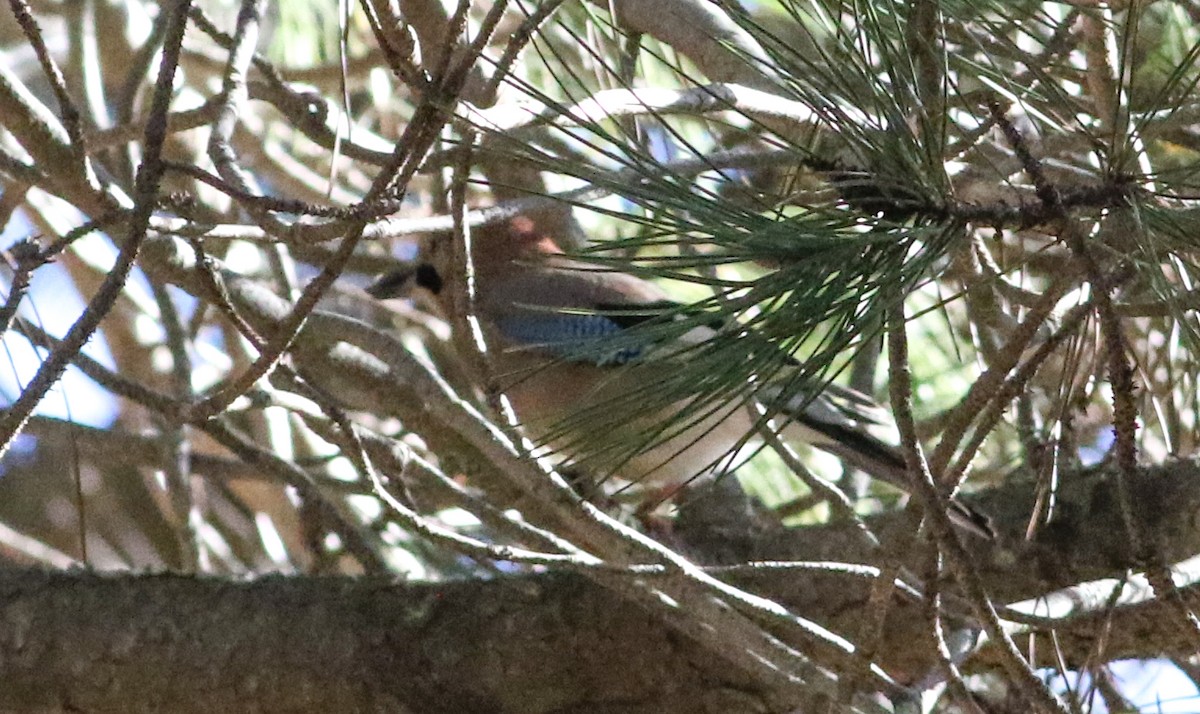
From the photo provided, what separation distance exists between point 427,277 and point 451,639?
1517 millimetres

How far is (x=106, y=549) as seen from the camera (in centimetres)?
604

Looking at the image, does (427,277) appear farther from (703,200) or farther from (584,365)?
(703,200)

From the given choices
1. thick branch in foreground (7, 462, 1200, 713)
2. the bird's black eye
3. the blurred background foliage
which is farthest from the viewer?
the bird's black eye

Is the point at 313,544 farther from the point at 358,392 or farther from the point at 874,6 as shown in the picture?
the point at 874,6

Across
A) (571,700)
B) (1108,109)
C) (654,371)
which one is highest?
(1108,109)

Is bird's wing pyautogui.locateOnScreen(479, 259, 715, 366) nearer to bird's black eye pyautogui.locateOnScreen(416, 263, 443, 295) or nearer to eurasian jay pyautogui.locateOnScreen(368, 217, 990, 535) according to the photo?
eurasian jay pyautogui.locateOnScreen(368, 217, 990, 535)

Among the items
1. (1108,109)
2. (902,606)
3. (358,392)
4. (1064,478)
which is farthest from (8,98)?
(1064,478)

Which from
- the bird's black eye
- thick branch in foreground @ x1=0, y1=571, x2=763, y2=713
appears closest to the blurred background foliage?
the bird's black eye

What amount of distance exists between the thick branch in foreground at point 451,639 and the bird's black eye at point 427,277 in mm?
1374

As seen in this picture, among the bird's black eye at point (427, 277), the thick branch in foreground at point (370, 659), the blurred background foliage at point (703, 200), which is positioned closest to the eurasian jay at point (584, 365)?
the bird's black eye at point (427, 277)

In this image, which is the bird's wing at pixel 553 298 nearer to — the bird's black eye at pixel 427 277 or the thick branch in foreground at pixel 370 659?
the bird's black eye at pixel 427 277

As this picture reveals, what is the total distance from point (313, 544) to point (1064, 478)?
149cm

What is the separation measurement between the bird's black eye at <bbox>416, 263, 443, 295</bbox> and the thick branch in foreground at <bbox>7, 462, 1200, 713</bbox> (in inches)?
54.1

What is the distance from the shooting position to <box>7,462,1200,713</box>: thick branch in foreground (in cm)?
277
